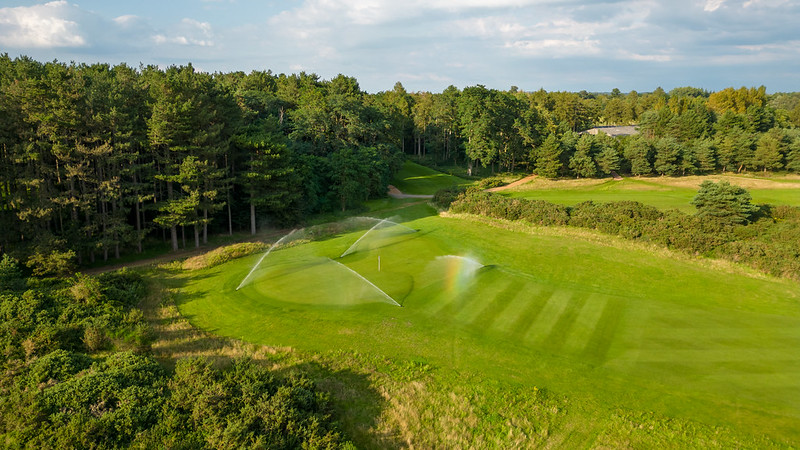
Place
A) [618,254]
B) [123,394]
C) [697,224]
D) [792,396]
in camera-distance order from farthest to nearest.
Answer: [697,224], [618,254], [792,396], [123,394]

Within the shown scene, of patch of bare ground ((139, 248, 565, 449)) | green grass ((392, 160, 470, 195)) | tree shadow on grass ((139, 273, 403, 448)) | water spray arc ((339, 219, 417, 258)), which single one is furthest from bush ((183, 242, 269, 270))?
green grass ((392, 160, 470, 195))

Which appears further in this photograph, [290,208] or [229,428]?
[290,208]

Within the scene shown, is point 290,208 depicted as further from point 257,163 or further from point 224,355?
point 224,355

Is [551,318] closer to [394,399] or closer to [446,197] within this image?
[394,399]

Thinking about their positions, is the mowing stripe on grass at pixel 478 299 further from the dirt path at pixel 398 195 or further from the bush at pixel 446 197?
the dirt path at pixel 398 195

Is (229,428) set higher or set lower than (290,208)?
lower

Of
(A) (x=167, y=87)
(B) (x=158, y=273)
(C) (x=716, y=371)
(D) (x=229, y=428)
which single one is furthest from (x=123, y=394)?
(A) (x=167, y=87)

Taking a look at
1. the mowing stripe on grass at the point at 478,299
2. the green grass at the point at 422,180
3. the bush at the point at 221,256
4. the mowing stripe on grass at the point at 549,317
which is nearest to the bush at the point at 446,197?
the green grass at the point at 422,180
